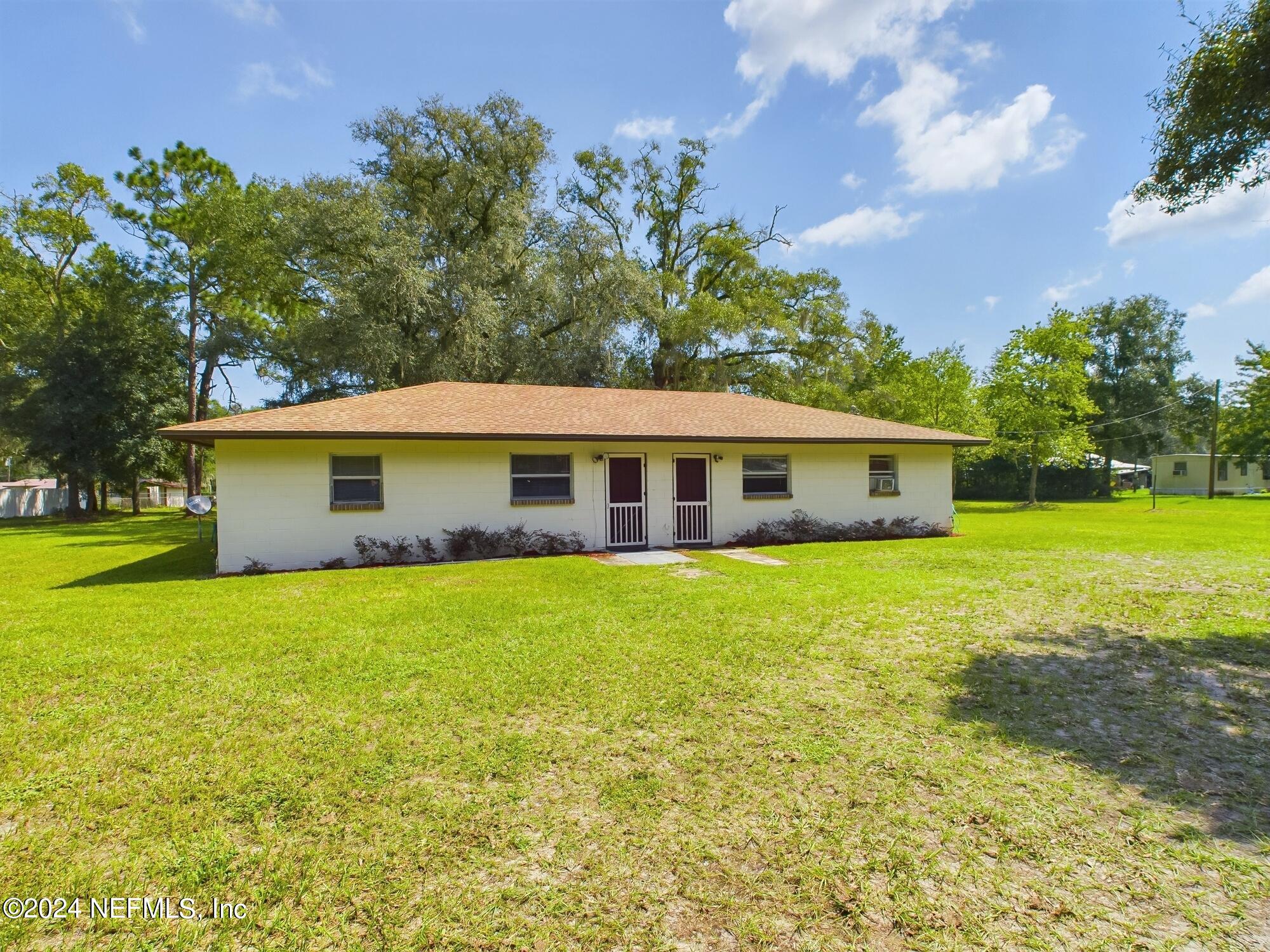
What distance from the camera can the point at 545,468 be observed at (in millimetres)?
12297

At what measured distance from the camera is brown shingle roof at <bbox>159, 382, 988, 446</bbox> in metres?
10.3

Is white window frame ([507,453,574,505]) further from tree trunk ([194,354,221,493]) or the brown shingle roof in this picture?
tree trunk ([194,354,221,493])

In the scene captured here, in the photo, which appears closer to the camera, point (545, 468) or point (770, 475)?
point (545, 468)

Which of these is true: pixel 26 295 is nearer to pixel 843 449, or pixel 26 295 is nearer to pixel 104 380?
pixel 104 380

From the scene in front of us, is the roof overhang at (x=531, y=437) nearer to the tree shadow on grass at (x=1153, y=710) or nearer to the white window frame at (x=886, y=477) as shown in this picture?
the white window frame at (x=886, y=477)

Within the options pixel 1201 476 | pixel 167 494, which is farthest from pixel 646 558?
pixel 167 494

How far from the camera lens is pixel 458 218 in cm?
2339

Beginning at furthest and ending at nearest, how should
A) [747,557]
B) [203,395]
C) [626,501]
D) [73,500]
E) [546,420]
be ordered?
[203,395]
[73,500]
[626,501]
[546,420]
[747,557]

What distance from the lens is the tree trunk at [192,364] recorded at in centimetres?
2667

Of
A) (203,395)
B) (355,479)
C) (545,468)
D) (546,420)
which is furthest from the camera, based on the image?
(203,395)

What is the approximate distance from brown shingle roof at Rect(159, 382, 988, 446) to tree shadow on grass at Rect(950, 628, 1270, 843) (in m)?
8.18

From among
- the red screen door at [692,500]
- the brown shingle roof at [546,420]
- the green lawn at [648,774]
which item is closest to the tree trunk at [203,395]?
the brown shingle roof at [546,420]

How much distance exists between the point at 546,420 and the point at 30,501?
35566mm

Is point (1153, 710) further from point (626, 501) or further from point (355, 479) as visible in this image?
point (355, 479)
